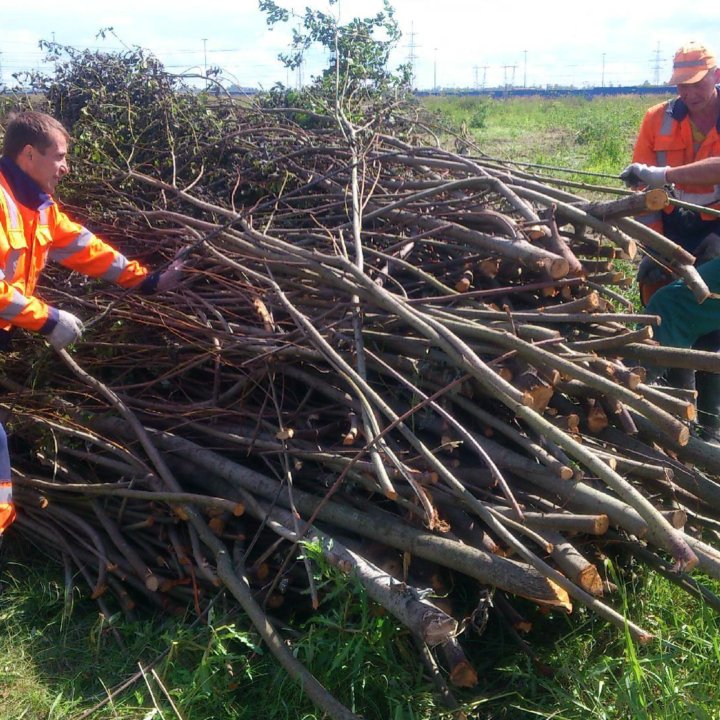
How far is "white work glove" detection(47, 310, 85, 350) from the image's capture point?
3.48 meters

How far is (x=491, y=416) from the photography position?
3.09 metres

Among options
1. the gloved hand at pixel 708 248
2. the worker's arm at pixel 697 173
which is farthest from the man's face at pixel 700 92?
the gloved hand at pixel 708 248

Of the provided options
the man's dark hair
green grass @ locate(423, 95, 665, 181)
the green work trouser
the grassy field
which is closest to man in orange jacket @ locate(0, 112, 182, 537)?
the man's dark hair

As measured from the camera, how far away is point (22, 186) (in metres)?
3.54

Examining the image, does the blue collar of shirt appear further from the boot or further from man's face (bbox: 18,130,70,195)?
the boot

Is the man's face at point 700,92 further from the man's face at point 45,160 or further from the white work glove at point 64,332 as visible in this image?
the white work glove at point 64,332

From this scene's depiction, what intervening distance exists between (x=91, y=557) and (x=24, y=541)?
21.9 inches

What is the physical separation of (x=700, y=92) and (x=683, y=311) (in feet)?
3.89

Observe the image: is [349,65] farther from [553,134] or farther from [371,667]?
[553,134]

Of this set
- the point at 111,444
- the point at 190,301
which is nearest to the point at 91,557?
the point at 111,444

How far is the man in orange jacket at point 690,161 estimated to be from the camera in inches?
165

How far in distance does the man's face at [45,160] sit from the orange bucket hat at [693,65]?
2.99m

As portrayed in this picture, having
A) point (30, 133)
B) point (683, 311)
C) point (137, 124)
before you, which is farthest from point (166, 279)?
point (683, 311)

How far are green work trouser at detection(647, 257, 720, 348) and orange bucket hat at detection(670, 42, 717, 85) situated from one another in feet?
3.10
